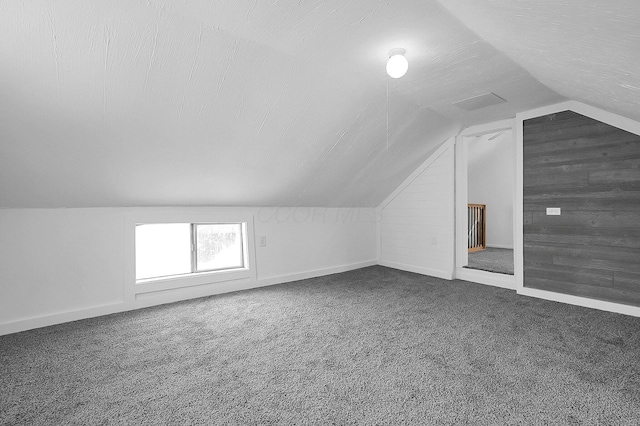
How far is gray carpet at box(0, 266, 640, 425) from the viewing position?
4.87 ft

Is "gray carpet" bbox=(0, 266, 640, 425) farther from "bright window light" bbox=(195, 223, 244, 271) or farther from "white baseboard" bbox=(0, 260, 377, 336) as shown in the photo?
"bright window light" bbox=(195, 223, 244, 271)

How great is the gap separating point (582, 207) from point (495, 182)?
4671mm

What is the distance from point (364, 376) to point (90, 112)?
249 cm

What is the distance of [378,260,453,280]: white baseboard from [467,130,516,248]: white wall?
141 inches

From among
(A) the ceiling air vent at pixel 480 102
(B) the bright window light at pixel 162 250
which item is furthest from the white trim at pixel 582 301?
(B) the bright window light at pixel 162 250

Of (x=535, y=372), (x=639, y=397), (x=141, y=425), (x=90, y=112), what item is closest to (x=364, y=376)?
(x=535, y=372)

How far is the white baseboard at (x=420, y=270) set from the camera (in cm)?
432

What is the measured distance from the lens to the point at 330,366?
1.92 meters

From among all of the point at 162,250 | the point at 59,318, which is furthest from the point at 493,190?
the point at 59,318

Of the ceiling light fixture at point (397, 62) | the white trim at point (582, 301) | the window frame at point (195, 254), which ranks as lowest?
the white trim at point (582, 301)

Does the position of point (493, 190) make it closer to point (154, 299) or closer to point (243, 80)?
point (243, 80)

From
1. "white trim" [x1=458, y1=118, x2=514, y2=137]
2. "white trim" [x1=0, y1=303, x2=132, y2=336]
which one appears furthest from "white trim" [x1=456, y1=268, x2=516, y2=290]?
"white trim" [x1=0, y1=303, x2=132, y2=336]

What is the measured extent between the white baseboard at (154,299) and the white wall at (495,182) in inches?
198

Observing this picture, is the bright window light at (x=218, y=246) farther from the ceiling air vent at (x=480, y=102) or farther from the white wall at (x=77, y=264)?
the ceiling air vent at (x=480, y=102)
